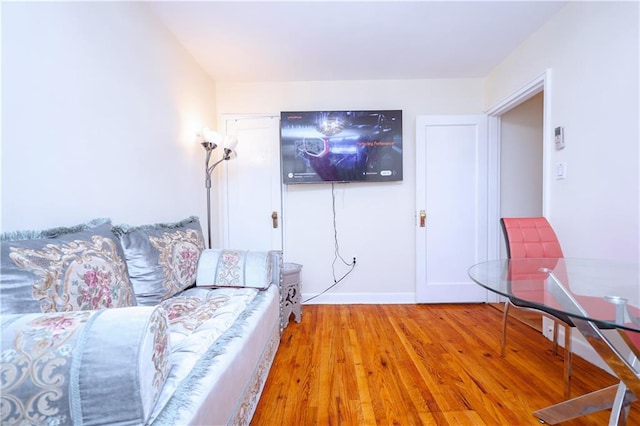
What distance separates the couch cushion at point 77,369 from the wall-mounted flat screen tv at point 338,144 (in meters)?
2.07

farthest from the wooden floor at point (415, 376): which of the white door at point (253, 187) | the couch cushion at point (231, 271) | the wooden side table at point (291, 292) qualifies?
the white door at point (253, 187)

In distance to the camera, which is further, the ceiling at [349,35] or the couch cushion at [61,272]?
the ceiling at [349,35]

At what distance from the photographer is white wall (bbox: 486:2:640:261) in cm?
136

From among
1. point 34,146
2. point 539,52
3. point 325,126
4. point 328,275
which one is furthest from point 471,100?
point 34,146

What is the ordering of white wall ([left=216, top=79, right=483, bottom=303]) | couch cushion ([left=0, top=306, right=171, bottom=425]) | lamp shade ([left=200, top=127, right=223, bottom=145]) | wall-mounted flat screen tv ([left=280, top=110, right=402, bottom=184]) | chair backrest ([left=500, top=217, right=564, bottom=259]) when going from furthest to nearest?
white wall ([left=216, top=79, right=483, bottom=303]) < wall-mounted flat screen tv ([left=280, top=110, right=402, bottom=184]) < lamp shade ([left=200, top=127, right=223, bottom=145]) < chair backrest ([left=500, top=217, right=564, bottom=259]) < couch cushion ([left=0, top=306, right=171, bottom=425])

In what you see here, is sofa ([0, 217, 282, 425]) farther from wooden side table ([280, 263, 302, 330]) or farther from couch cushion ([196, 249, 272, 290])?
wooden side table ([280, 263, 302, 330])

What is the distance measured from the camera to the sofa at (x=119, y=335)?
55 centimetres

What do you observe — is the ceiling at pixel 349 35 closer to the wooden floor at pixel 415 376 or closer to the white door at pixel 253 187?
the white door at pixel 253 187

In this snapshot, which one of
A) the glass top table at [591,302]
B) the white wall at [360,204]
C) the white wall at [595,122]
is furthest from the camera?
the white wall at [360,204]

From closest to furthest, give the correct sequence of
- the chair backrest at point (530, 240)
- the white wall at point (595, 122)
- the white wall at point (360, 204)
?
the white wall at point (595, 122)
the chair backrest at point (530, 240)
the white wall at point (360, 204)

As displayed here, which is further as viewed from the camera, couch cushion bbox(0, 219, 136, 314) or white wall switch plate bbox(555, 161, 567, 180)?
white wall switch plate bbox(555, 161, 567, 180)

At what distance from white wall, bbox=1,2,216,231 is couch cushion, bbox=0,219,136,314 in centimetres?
22

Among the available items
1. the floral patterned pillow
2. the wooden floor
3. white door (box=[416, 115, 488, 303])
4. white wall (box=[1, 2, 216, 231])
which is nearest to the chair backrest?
the wooden floor

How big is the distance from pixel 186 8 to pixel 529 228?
2.88 meters
